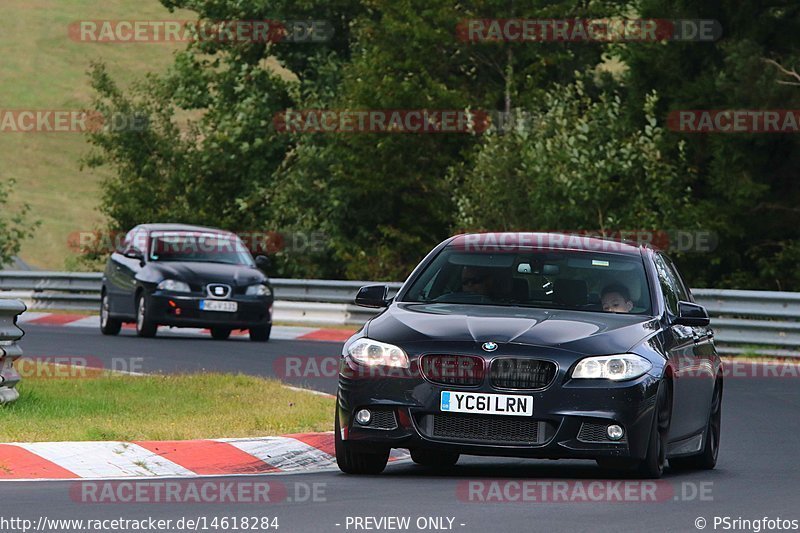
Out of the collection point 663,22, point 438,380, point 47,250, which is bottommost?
point 47,250

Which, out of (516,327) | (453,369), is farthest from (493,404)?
(516,327)

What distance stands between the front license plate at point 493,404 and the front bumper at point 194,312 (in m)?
15.2

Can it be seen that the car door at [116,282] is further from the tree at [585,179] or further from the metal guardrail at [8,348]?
the metal guardrail at [8,348]

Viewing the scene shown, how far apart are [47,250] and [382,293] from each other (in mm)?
80509

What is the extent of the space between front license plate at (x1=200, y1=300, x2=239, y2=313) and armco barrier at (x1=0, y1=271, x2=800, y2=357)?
243cm

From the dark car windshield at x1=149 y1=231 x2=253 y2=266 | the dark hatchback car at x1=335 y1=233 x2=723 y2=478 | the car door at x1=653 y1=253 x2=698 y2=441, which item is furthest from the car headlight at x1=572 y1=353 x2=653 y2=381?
the dark car windshield at x1=149 y1=231 x2=253 y2=266

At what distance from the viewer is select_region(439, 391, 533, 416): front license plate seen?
10.5m

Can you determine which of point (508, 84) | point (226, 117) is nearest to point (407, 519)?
point (508, 84)

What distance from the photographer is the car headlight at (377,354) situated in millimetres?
10664

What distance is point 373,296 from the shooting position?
11.7m

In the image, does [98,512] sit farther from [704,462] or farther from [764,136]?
[764,136]

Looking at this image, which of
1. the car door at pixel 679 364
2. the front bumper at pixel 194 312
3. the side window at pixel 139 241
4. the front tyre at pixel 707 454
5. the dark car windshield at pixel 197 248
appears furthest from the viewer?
the side window at pixel 139 241

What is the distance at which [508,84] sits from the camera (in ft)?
146

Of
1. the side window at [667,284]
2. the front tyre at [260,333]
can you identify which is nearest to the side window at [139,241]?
the front tyre at [260,333]
